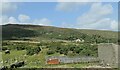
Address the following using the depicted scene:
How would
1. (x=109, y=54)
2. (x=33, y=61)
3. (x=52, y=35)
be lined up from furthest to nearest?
(x=52, y=35) < (x=33, y=61) < (x=109, y=54)

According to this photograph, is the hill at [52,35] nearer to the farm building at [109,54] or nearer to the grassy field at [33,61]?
the grassy field at [33,61]

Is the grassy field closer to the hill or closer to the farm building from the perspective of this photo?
the farm building

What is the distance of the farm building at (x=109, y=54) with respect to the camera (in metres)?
31.8

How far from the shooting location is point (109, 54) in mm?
33000

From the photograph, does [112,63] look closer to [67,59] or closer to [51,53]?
[67,59]

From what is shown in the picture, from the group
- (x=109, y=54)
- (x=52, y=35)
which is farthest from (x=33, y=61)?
(x=52, y=35)

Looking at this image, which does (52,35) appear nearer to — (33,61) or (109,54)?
(33,61)

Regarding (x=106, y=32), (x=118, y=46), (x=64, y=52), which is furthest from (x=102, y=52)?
(x=106, y=32)

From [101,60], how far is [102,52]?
1.29 meters

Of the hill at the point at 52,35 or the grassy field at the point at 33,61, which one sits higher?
the hill at the point at 52,35

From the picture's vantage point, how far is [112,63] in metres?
32.6

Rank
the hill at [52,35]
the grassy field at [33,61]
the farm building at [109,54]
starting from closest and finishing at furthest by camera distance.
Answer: the farm building at [109,54]
the grassy field at [33,61]
the hill at [52,35]

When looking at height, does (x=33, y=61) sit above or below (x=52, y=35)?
below

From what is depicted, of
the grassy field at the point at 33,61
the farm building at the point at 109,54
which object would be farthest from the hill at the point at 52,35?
the farm building at the point at 109,54
